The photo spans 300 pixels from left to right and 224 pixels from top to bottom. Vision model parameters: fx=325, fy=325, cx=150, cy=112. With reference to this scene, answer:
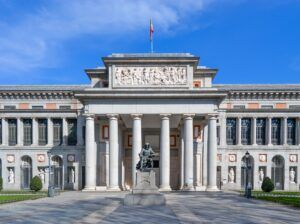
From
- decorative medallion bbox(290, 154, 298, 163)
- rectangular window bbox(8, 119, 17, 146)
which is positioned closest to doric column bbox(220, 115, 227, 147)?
decorative medallion bbox(290, 154, 298, 163)

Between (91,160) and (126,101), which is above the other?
(126,101)

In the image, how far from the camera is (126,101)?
1638 inches

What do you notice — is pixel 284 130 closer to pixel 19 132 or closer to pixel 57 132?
pixel 57 132

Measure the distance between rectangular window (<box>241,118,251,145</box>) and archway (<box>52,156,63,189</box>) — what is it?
30928 mm

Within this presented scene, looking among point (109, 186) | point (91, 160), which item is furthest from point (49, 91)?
point (109, 186)

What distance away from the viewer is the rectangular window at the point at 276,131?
180ft

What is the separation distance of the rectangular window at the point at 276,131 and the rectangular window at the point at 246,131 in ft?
13.0

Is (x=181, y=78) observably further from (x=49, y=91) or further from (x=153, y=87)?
(x=49, y=91)

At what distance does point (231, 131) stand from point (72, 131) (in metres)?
26.9

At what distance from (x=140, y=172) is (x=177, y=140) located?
24717 millimetres

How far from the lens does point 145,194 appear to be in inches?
1011

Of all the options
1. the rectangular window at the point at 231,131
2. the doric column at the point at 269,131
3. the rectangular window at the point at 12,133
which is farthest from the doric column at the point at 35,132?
the doric column at the point at 269,131

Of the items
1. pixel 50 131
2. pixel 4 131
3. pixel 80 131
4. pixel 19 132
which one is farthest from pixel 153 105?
pixel 4 131

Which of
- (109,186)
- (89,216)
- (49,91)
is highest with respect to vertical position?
(49,91)
